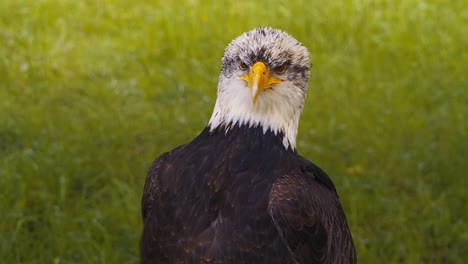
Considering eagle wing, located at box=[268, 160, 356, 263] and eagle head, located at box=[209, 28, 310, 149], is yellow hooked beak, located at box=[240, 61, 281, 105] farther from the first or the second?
eagle wing, located at box=[268, 160, 356, 263]

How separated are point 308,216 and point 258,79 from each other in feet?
2.30

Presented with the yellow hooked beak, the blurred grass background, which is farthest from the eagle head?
the blurred grass background

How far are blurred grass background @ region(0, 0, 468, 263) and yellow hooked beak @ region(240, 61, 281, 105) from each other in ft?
6.47

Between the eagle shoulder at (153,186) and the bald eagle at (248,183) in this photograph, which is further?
the eagle shoulder at (153,186)

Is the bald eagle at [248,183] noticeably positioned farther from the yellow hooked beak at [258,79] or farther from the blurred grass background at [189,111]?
the blurred grass background at [189,111]

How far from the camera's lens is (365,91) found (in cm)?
764

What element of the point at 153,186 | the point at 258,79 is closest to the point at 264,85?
Result: the point at 258,79

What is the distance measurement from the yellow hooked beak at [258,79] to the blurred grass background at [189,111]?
1.97 metres

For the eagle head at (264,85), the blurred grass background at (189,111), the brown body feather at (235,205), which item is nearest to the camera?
the brown body feather at (235,205)

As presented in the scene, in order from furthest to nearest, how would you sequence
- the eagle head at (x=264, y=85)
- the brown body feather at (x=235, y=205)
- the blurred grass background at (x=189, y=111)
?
the blurred grass background at (x=189, y=111) < the eagle head at (x=264, y=85) < the brown body feather at (x=235, y=205)

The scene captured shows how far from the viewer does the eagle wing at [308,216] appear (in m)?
3.73

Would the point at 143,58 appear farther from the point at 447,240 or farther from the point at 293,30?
the point at 447,240

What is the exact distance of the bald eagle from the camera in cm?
372

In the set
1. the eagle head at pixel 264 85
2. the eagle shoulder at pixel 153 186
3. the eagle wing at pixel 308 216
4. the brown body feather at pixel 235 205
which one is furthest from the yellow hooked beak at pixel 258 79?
the eagle shoulder at pixel 153 186
